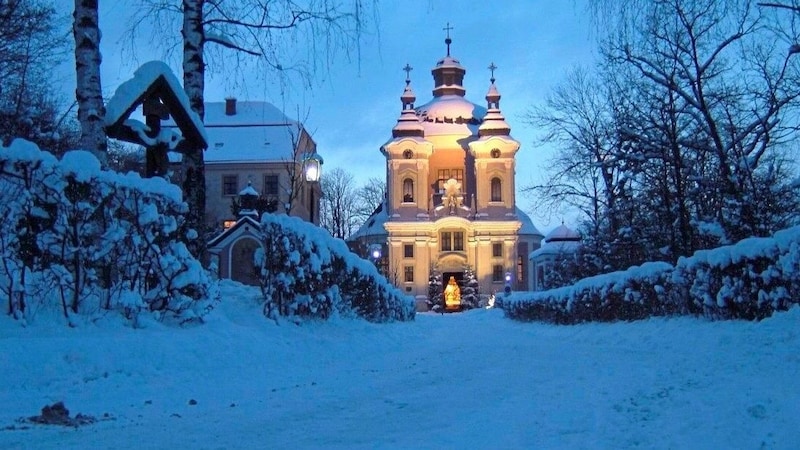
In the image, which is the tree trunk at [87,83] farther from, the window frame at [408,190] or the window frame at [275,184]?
the window frame at [408,190]

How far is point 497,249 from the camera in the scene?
62875 millimetres

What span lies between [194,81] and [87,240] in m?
4.67

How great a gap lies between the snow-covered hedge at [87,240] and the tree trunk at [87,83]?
197 centimetres

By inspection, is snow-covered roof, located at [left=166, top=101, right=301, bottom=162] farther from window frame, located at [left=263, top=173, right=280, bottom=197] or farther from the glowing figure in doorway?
the glowing figure in doorway

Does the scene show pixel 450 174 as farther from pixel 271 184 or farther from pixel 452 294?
pixel 271 184

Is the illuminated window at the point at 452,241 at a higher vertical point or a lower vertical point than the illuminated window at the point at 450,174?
lower

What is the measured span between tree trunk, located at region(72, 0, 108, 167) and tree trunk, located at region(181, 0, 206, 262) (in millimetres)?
1407

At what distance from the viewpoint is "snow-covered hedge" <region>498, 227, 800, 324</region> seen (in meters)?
9.71

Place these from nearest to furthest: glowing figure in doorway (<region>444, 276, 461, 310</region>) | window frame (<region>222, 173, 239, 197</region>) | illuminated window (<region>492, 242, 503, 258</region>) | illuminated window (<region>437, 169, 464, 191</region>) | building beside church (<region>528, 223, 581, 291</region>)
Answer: building beside church (<region>528, 223, 581, 291</region>) → window frame (<region>222, 173, 239, 197</region>) → glowing figure in doorway (<region>444, 276, 461, 310</region>) → illuminated window (<region>492, 242, 503, 258</region>) → illuminated window (<region>437, 169, 464, 191</region>)

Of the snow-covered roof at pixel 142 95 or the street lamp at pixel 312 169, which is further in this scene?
the street lamp at pixel 312 169

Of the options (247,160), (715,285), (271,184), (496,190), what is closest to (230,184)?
(247,160)

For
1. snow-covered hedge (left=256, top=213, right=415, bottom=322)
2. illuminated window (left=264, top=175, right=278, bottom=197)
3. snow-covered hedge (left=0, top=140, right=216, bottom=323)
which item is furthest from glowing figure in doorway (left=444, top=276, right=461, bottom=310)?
snow-covered hedge (left=0, top=140, right=216, bottom=323)

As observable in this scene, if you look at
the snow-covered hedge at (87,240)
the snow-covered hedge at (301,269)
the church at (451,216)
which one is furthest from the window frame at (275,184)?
the snow-covered hedge at (87,240)

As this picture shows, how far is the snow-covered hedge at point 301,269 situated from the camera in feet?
37.8
